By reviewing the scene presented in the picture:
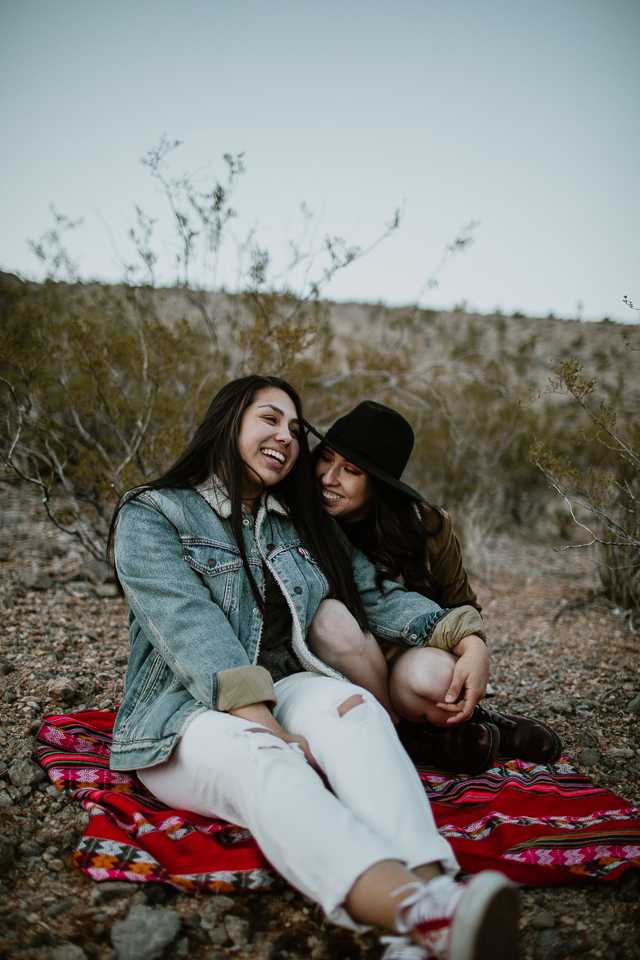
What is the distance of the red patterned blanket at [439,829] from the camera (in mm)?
1503

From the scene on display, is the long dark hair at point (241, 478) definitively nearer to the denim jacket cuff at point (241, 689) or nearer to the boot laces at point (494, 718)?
the denim jacket cuff at point (241, 689)

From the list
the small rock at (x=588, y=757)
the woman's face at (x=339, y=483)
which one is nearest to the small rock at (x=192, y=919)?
the woman's face at (x=339, y=483)

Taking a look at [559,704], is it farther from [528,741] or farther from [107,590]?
[107,590]

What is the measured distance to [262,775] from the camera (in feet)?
4.24

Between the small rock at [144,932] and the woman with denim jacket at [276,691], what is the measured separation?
10.4 inches

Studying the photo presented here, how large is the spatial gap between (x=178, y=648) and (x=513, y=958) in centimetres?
105

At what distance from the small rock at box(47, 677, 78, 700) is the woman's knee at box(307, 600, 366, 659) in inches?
46.7

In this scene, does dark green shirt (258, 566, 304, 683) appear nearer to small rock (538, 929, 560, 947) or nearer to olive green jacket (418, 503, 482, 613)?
olive green jacket (418, 503, 482, 613)

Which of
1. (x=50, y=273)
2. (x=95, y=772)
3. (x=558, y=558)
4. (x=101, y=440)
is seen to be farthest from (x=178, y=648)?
(x=558, y=558)

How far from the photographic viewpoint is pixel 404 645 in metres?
2.26

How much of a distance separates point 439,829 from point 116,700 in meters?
1.55

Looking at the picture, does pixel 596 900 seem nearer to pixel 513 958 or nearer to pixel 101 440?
pixel 513 958

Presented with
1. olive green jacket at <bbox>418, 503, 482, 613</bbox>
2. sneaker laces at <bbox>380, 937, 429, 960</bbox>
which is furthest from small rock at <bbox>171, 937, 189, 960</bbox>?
olive green jacket at <bbox>418, 503, 482, 613</bbox>

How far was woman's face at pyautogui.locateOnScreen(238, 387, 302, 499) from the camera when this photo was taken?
79.5 inches
